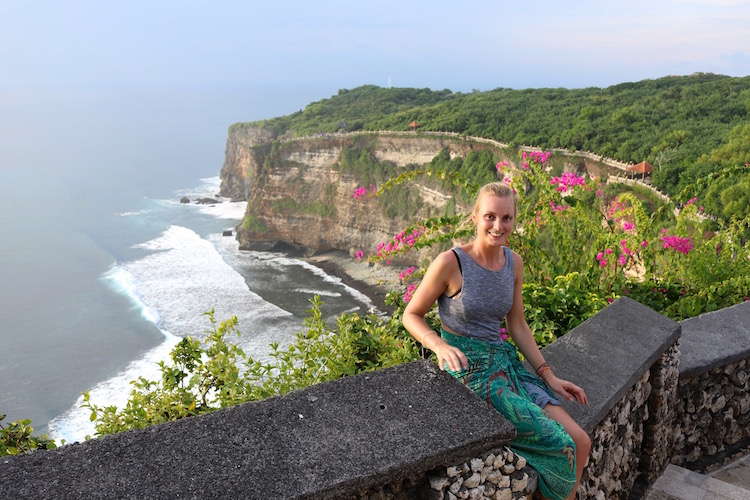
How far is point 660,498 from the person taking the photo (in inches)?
134

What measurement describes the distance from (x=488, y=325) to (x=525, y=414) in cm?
42

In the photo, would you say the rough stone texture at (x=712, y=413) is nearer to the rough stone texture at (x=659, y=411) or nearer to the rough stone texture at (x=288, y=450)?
the rough stone texture at (x=659, y=411)

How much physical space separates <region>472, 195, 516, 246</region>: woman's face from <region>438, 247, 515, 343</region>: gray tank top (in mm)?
114

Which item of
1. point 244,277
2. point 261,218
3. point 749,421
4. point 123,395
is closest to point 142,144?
point 261,218

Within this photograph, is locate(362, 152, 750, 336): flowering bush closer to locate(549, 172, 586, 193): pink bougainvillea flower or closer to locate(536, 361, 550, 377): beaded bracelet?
locate(549, 172, 586, 193): pink bougainvillea flower

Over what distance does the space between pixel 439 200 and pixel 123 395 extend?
28896 mm

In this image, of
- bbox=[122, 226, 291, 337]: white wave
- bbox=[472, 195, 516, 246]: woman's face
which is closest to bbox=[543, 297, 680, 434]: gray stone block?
bbox=[472, 195, 516, 246]: woman's face

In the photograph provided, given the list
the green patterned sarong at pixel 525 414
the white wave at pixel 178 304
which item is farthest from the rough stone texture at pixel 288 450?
the white wave at pixel 178 304

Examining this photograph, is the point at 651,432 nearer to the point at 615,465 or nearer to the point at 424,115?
the point at 615,465

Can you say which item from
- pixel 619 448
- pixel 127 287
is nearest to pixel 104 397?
pixel 127 287

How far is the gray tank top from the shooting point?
240 centimetres

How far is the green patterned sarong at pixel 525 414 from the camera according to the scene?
6.95 feet

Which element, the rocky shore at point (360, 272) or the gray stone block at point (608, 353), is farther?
the rocky shore at point (360, 272)

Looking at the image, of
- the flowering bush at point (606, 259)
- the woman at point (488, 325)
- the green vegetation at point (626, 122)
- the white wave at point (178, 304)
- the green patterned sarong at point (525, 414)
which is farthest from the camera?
the green vegetation at point (626, 122)
